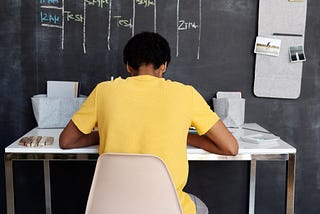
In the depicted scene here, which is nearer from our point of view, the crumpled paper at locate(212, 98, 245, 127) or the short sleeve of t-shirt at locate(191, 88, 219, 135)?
the short sleeve of t-shirt at locate(191, 88, 219, 135)

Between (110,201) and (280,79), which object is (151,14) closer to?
(280,79)

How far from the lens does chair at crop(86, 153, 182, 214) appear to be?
4.04ft

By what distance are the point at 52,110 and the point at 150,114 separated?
39.8 inches

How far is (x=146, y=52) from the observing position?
4.68 feet

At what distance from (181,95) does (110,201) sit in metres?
0.44

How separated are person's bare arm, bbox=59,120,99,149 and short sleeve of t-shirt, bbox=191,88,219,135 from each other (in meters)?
0.47

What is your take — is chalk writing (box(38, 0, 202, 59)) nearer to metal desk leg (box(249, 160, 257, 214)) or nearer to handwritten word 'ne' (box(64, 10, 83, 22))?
handwritten word 'ne' (box(64, 10, 83, 22))

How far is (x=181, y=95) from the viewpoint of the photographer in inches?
53.2

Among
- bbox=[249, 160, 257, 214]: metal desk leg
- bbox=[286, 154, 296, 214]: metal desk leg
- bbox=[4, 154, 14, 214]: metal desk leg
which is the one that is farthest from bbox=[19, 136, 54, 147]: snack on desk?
bbox=[249, 160, 257, 214]: metal desk leg

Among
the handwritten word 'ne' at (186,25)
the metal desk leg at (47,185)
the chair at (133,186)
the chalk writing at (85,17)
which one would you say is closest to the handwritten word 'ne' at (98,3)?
the chalk writing at (85,17)

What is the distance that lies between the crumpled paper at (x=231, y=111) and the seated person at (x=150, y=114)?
A: 70 cm

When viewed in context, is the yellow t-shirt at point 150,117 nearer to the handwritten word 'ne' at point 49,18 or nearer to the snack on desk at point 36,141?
the snack on desk at point 36,141

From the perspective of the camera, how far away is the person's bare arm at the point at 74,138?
1520mm

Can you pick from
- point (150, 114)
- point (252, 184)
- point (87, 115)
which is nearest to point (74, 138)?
point (87, 115)
